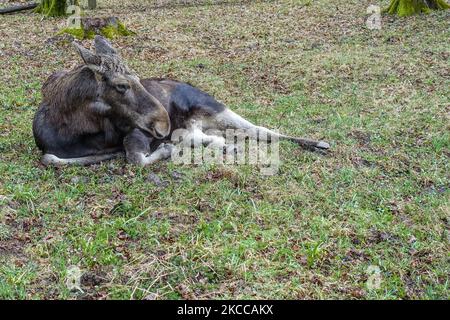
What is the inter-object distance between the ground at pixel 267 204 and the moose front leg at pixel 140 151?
149mm

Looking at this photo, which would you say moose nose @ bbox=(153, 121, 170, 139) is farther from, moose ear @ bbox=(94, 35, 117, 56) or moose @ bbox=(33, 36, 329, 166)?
moose ear @ bbox=(94, 35, 117, 56)

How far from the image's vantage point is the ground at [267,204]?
14.6ft

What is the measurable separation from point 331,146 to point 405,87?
3.28 m

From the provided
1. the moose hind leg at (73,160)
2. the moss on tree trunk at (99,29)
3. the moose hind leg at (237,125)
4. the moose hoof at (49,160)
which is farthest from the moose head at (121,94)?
the moss on tree trunk at (99,29)

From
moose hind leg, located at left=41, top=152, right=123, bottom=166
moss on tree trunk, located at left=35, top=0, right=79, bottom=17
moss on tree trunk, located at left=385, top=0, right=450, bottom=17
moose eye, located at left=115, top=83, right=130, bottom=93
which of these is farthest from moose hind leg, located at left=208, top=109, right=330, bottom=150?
moss on tree trunk, located at left=35, top=0, right=79, bottom=17

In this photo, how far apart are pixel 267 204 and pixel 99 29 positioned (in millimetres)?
10257

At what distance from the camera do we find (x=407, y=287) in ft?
14.8

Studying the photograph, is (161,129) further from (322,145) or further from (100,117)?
(322,145)

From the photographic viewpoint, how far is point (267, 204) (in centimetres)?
579

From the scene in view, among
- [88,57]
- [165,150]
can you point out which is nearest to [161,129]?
[165,150]

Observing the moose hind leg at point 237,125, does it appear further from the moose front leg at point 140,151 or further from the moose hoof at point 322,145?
the moose front leg at point 140,151
